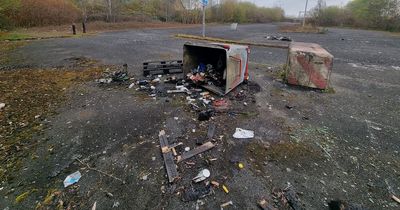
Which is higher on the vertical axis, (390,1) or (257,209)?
(390,1)

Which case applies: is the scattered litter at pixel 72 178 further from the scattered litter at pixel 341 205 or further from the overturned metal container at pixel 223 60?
the overturned metal container at pixel 223 60

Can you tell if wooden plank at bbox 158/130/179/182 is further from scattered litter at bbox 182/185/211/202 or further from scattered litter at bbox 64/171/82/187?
scattered litter at bbox 64/171/82/187

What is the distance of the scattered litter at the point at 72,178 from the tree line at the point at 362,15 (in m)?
28.6

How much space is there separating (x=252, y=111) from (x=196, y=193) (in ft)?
6.47

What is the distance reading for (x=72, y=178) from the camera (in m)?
2.09

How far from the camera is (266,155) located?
2422mm

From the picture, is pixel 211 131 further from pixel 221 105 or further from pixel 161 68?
pixel 161 68

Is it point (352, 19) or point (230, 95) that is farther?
point (352, 19)

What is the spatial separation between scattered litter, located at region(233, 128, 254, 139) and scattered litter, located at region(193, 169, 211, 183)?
78 cm

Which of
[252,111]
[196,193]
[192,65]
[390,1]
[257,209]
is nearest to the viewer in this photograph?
[257,209]

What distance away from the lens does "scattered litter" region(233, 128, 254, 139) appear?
2758mm

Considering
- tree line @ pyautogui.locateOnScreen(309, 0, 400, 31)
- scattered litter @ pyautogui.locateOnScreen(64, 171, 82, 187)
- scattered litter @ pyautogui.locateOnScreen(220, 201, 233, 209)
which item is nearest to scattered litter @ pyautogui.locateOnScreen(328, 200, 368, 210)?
scattered litter @ pyautogui.locateOnScreen(220, 201, 233, 209)

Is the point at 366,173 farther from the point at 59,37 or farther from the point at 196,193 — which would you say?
the point at 59,37

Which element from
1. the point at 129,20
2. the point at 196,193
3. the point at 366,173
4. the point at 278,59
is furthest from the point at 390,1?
the point at 196,193
